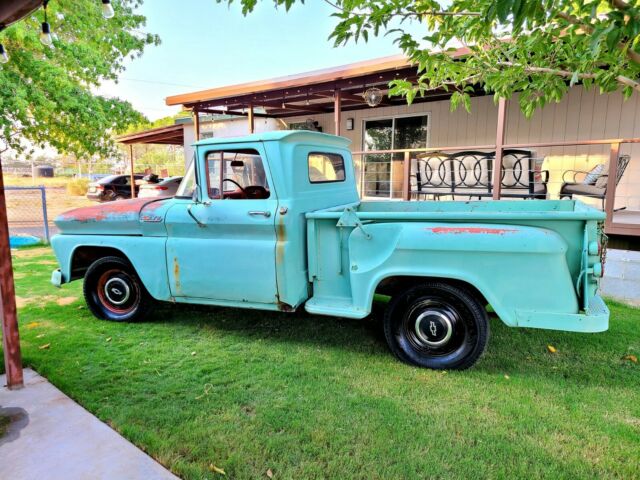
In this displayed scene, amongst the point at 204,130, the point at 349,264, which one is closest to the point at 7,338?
the point at 349,264

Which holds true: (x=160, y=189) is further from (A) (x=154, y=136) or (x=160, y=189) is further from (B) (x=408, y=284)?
(B) (x=408, y=284)

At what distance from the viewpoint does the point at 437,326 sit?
11.6 ft

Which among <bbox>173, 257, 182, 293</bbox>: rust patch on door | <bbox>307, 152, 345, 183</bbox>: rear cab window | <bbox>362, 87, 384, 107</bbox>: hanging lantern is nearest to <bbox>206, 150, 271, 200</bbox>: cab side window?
<bbox>307, 152, 345, 183</bbox>: rear cab window

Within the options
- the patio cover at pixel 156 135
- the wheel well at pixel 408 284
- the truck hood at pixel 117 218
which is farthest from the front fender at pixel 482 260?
the patio cover at pixel 156 135

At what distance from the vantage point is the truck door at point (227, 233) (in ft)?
12.6

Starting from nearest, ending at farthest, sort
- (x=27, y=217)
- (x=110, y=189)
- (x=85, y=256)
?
(x=85, y=256) < (x=27, y=217) < (x=110, y=189)

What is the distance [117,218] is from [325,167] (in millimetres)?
2232

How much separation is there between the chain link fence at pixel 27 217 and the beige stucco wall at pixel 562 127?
9122 millimetres

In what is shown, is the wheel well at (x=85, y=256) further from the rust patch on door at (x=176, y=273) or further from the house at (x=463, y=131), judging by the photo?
the house at (x=463, y=131)

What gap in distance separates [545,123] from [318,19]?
24.5 feet

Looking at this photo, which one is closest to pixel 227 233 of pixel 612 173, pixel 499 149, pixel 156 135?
pixel 499 149

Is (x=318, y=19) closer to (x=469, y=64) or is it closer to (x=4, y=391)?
(x=469, y=64)

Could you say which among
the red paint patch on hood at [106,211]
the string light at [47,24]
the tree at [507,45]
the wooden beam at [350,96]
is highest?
the wooden beam at [350,96]

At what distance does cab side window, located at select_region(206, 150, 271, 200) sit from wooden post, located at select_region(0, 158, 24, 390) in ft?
5.33
